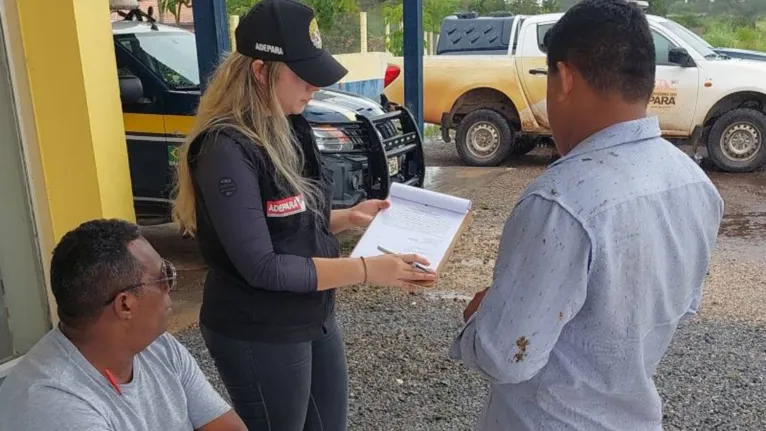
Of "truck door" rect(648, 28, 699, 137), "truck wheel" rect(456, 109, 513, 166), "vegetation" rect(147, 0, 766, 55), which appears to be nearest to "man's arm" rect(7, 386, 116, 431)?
"truck door" rect(648, 28, 699, 137)

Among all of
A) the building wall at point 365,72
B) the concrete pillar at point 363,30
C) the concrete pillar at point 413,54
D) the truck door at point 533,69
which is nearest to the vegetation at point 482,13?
the concrete pillar at point 363,30

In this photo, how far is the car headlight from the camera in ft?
18.3

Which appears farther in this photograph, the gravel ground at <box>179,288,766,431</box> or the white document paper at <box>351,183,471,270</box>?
the gravel ground at <box>179,288,766,431</box>

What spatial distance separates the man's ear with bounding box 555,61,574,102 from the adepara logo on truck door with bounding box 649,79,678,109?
25.6ft

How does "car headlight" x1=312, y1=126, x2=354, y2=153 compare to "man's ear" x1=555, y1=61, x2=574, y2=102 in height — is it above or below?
below

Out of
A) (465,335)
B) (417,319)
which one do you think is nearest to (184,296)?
(417,319)

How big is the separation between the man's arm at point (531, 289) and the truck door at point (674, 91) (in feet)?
25.5

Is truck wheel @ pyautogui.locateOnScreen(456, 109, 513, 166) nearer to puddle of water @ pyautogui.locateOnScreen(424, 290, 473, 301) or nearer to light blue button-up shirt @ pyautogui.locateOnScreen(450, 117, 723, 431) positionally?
puddle of water @ pyautogui.locateOnScreen(424, 290, 473, 301)

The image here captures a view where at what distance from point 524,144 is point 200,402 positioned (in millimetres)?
8882

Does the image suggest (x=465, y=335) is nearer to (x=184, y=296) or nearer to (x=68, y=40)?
(x=68, y=40)

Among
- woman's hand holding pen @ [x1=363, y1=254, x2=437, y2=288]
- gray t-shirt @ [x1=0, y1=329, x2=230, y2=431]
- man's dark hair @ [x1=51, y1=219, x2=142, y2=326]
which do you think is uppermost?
man's dark hair @ [x1=51, y1=219, x2=142, y2=326]

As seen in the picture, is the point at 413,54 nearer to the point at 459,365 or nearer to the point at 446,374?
the point at 459,365

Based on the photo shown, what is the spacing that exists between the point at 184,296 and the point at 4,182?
2106 mm

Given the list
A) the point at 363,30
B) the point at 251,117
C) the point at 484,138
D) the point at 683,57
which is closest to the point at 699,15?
the point at 363,30
